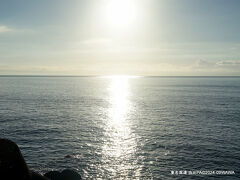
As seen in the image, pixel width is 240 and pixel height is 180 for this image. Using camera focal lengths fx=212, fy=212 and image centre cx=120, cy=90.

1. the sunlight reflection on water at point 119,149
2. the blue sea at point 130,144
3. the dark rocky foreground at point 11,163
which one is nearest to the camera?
the dark rocky foreground at point 11,163

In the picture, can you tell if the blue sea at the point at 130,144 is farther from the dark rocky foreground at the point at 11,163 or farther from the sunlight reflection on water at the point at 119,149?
the dark rocky foreground at the point at 11,163

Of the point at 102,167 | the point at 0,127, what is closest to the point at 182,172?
the point at 102,167

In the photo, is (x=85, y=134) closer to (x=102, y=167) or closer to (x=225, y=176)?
(x=102, y=167)

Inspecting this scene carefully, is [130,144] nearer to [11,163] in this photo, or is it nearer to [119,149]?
[119,149]

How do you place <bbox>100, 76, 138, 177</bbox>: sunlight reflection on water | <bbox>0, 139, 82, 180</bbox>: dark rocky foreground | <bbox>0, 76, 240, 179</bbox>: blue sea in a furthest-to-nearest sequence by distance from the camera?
<bbox>100, 76, 138, 177</bbox>: sunlight reflection on water < <bbox>0, 76, 240, 179</bbox>: blue sea < <bbox>0, 139, 82, 180</bbox>: dark rocky foreground

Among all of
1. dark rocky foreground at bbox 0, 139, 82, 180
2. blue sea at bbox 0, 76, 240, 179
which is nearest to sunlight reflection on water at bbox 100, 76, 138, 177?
blue sea at bbox 0, 76, 240, 179

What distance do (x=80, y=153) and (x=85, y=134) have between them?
516 inches

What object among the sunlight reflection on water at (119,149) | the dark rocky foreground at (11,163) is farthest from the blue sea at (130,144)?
the dark rocky foreground at (11,163)

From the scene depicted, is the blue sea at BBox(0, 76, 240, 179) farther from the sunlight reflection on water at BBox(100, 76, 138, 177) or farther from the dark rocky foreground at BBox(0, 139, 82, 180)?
the dark rocky foreground at BBox(0, 139, 82, 180)

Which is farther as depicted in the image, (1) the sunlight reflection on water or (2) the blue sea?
(1) the sunlight reflection on water

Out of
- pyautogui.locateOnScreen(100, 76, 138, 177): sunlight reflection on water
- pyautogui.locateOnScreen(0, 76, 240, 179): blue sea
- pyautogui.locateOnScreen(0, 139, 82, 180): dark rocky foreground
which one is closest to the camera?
pyautogui.locateOnScreen(0, 139, 82, 180): dark rocky foreground

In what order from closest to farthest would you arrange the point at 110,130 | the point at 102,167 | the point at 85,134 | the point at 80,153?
1. the point at 102,167
2. the point at 80,153
3. the point at 85,134
4. the point at 110,130

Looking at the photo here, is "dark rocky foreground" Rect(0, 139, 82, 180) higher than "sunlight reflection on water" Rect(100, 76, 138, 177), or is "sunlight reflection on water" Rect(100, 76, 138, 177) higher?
"dark rocky foreground" Rect(0, 139, 82, 180)

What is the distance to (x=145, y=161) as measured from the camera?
3766 cm
